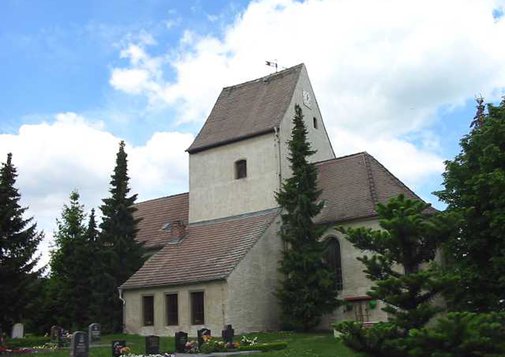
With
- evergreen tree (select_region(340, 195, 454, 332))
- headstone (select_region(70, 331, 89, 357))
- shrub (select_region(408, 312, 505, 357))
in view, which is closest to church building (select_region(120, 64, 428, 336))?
headstone (select_region(70, 331, 89, 357))

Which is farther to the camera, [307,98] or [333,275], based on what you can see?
[307,98]

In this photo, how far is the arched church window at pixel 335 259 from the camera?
3090 cm

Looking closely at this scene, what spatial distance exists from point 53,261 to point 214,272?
2221 cm

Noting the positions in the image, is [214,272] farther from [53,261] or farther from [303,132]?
[53,261]

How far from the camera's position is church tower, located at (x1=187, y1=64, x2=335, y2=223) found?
3438 centimetres

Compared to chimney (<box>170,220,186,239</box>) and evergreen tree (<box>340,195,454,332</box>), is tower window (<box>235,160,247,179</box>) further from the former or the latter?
evergreen tree (<box>340,195,454,332</box>)

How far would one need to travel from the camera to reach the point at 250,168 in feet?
115

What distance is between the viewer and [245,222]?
3350 centimetres

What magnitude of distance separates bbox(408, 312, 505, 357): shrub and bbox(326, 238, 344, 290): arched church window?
17922 millimetres

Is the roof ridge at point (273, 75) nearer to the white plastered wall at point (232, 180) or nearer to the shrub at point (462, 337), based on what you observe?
the white plastered wall at point (232, 180)

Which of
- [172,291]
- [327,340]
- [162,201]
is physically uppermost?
[162,201]

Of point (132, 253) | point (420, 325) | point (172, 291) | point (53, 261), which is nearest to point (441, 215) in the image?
point (420, 325)

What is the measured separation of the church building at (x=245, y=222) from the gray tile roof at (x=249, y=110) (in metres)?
0.08

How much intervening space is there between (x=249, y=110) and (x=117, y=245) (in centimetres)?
1107
